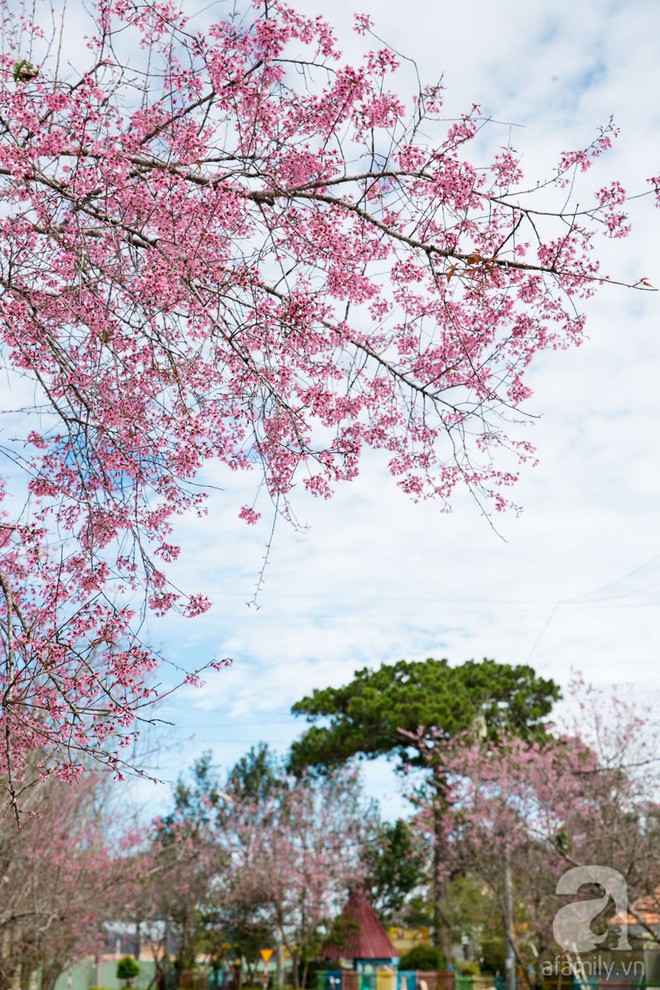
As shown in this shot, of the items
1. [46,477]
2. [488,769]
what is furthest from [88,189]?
[488,769]

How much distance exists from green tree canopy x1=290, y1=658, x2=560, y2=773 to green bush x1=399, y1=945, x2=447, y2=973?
5432 mm

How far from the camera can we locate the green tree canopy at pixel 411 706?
23062mm

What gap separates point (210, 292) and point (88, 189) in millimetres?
735

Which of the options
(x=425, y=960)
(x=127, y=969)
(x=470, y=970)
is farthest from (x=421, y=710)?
(x=127, y=969)

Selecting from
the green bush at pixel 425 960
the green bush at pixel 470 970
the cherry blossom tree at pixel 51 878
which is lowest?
the green bush at pixel 470 970

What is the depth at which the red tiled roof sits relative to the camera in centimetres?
2383

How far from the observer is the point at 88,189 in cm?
425

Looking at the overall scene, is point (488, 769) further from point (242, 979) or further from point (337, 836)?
point (242, 979)

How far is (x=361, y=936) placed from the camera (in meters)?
24.1

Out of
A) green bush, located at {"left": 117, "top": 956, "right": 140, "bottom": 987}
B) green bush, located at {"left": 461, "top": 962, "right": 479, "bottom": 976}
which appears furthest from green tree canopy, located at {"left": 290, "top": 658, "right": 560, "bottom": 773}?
green bush, located at {"left": 117, "top": 956, "right": 140, "bottom": 987}

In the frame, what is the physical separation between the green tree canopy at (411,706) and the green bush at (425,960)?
214 inches

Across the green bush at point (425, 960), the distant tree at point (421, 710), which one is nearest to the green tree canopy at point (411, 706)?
the distant tree at point (421, 710)

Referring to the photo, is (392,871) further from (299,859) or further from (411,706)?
(411,706)

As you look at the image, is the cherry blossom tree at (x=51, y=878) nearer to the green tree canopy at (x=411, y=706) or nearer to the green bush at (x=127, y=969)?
the green tree canopy at (x=411, y=706)
